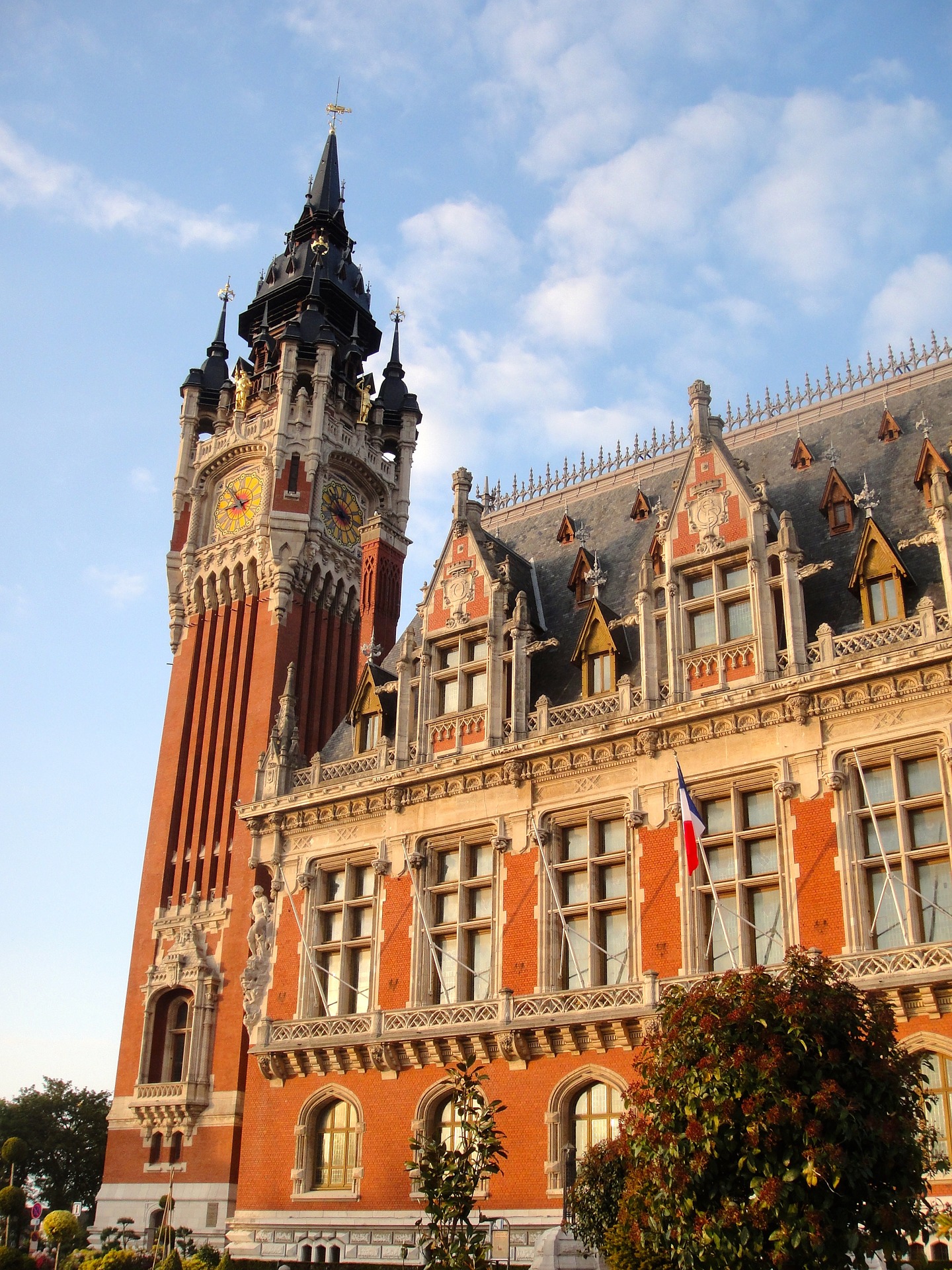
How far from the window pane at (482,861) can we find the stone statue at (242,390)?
29.5 meters

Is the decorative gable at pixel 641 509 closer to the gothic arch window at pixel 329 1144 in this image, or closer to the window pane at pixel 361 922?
the window pane at pixel 361 922

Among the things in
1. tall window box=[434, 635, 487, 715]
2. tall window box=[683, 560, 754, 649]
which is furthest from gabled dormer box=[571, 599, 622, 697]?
tall window box=[434, 635, 487, 715]

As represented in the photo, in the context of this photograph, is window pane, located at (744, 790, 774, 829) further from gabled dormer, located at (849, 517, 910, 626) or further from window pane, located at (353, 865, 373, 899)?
window pane, located at (353, 865, 373, 899)

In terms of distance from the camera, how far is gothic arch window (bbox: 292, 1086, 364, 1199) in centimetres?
3177

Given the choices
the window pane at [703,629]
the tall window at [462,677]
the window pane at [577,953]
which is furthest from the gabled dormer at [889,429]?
the window pane at [577,953]

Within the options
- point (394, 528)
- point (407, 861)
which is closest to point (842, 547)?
point (407, 861)

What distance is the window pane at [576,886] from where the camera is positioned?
30.4m

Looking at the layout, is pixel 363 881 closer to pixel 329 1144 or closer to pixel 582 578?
pixel 329 1144

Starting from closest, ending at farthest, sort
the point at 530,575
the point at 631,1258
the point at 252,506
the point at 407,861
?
1. the point at 631,1258
2. the point at 407,861
3. the point at 530,575
4. the point at 252,506

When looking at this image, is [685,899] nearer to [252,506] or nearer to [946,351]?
[946,351]

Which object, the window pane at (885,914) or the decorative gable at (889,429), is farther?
the decorative gable at (889,429)

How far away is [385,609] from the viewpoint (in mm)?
43406

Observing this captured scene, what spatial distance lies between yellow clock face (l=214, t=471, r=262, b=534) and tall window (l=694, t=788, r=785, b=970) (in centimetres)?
2884

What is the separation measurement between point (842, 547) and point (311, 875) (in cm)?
1663
